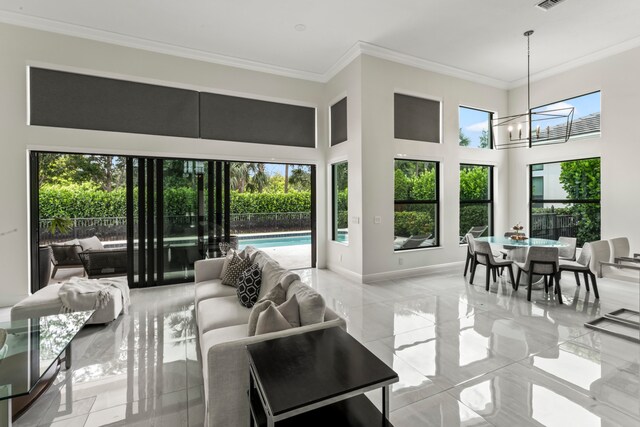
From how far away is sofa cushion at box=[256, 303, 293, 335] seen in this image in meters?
1.92

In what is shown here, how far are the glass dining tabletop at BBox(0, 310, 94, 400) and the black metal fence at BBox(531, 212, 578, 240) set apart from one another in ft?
26.0

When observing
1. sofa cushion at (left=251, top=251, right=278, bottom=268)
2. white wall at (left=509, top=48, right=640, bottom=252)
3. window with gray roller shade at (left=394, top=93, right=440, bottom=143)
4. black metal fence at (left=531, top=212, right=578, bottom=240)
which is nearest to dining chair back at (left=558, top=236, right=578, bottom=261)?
white wall at (left=509, top=48, right=640, bottom=252)

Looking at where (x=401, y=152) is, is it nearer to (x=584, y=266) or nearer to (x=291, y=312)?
(x=584, y=266)

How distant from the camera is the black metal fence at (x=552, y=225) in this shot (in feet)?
20.0

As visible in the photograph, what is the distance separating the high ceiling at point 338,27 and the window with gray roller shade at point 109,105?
686 mm

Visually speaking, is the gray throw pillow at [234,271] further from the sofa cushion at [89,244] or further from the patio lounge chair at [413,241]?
the sofa cushion at [89,244]

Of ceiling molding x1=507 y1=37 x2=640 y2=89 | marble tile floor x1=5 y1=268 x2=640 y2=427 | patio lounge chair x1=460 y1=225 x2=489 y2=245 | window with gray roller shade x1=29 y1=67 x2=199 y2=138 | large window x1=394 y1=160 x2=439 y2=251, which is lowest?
marble tile floor x1=5 y1=268 x2=640 y2=427

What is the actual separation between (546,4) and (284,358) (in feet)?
18.0

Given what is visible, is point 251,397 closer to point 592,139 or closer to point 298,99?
point 298,99

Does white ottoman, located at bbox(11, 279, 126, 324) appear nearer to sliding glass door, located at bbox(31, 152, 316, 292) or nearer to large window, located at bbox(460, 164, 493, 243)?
sliding glass door, located at bbox(31, 152, 316, 292)

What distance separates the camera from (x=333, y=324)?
200cm

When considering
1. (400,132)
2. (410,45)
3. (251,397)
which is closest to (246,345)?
(251,397)

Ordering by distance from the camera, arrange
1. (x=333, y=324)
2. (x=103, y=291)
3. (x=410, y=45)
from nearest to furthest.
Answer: (x=333, y=324) → (x=103, y=291) → (x=410, y=45)

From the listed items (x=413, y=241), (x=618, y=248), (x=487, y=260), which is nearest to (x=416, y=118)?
(x=413, y=241)
